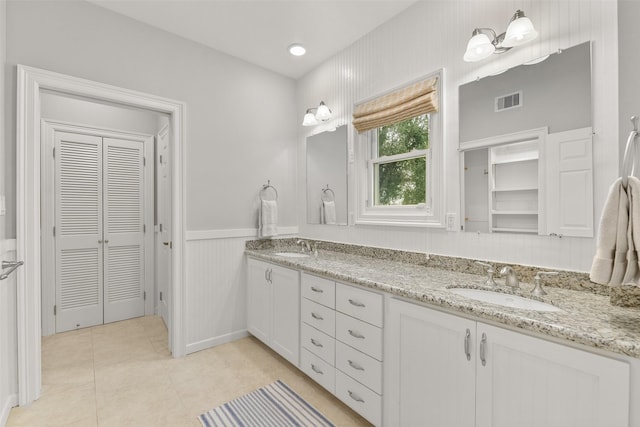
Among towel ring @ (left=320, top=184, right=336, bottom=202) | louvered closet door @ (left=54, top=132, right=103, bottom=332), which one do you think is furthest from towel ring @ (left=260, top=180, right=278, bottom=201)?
louvered closet door @ (left=54, top=132, right=103, bottom=332)

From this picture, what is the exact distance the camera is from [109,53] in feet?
7.47

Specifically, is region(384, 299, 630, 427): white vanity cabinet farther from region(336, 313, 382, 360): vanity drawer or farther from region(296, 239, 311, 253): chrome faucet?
region(296, 239, 311, 253): chrome faucet

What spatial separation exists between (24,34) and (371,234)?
2.71 m

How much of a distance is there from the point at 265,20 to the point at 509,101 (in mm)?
1842

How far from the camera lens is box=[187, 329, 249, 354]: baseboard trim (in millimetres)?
2646

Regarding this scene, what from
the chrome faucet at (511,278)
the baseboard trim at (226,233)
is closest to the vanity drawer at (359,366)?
the chrome faucet at (511,278)

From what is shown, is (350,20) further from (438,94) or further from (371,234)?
(371,234)

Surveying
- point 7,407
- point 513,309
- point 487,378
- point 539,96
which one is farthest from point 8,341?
point 539,96

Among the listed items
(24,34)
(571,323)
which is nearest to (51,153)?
(24,34)

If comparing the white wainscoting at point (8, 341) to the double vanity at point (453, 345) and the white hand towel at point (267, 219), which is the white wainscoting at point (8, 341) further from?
the white hand towel at point (267, 219)

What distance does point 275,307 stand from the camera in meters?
2.48

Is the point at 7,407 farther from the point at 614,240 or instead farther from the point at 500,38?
the point at 500,38

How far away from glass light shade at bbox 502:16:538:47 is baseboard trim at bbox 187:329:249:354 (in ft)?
9.83

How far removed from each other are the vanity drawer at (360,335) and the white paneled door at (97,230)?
2.79 meters
